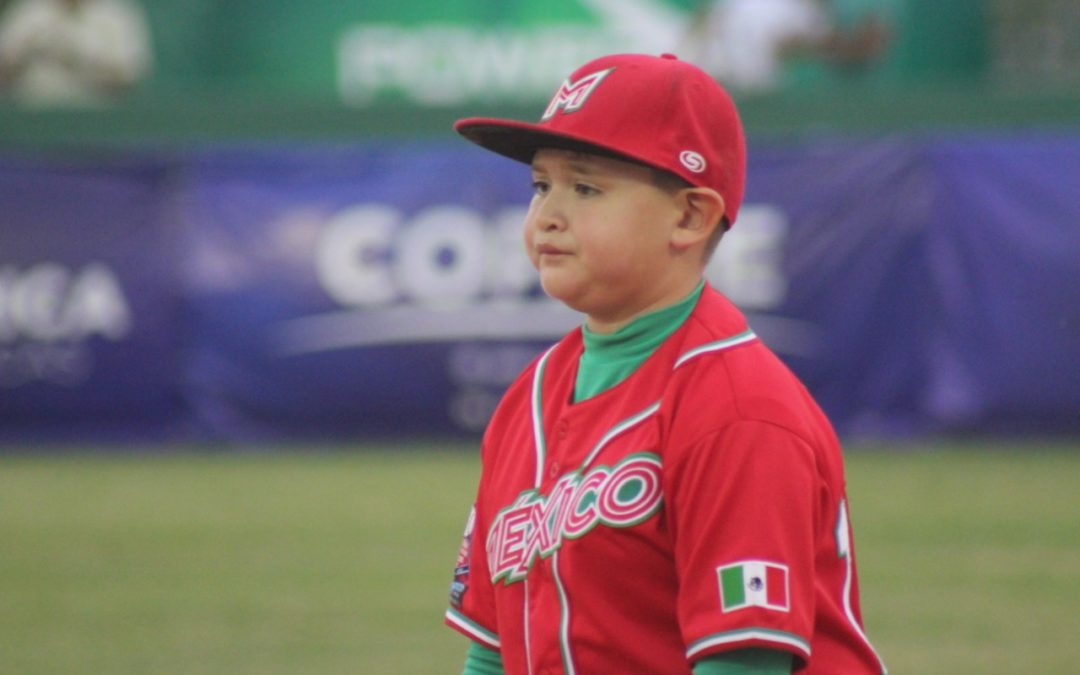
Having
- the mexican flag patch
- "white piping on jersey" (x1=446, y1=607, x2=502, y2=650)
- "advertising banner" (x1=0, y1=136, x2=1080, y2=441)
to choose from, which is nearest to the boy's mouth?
the mexican flag patch

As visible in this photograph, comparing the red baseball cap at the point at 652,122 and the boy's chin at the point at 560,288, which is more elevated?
the red baseball cap at the point at 652,122

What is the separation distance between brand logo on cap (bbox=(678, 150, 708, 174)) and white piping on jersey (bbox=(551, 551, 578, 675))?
21.3 inches

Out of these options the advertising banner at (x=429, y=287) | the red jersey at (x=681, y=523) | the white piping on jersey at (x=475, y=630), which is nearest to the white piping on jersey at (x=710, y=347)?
the red jersey at (x=681, y=523)

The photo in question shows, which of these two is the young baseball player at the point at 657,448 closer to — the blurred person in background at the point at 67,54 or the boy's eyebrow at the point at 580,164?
the boy's eyebrow at the point at 580,164

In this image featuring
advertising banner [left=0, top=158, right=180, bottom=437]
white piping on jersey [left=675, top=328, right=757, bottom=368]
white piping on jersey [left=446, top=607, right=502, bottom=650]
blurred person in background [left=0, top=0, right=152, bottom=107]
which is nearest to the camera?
white piping on jersey [left=675, top=328, right=757, bottom=368]

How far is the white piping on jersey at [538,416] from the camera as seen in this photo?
101 inches

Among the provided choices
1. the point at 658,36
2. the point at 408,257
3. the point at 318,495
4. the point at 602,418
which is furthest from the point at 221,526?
the point at 658,36

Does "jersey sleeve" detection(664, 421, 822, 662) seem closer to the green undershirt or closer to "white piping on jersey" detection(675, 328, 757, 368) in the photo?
"white piping on jersey" detection(675, 328, 757, 368)

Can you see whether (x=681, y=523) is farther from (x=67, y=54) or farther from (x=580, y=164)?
(x=67, y=54)

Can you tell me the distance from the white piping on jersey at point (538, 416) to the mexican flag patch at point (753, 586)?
1.29ft

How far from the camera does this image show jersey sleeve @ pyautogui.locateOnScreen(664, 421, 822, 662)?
223cm

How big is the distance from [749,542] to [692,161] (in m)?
0.52

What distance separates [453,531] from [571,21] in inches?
340

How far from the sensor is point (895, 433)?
1025cm
